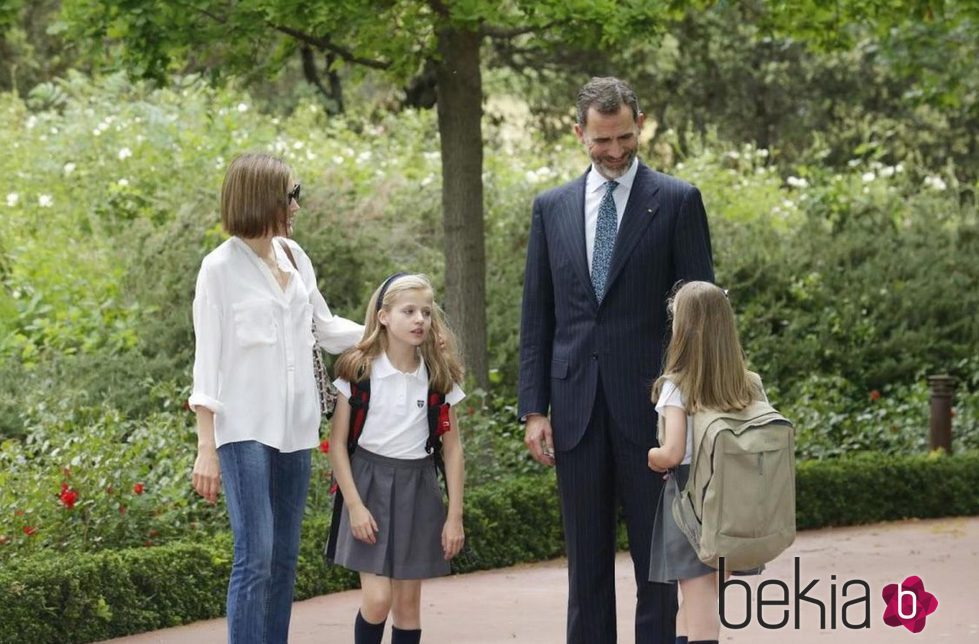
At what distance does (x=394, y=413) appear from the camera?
4820 mm

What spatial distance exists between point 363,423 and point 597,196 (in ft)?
3.39

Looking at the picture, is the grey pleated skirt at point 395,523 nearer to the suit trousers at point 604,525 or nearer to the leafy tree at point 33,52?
the suit trousers at point 604,525

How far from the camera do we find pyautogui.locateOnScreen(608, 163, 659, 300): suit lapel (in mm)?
4609

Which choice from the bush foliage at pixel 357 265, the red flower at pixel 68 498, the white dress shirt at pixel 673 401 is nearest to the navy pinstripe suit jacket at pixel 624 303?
the white dress shirt at pixel 673 401

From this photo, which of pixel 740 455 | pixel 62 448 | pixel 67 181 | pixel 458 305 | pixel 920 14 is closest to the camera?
pixel 740 455

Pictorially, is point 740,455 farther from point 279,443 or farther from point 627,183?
point 279,443

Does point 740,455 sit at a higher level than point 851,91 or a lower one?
lower

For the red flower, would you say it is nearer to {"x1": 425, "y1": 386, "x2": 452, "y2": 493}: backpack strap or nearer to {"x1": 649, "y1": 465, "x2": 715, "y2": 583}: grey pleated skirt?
{"x1": 425, "y1": 386, "x2": 452, "y2": 493}: backpack strap

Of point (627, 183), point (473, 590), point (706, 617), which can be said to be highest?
point (627, 183)

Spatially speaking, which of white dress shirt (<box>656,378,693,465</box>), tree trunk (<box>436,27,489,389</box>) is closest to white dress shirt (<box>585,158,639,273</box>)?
white dress shirt (<box>656,378,693,465</box>)

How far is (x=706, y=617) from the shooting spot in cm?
451

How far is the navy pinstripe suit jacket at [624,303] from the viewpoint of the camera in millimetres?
4613

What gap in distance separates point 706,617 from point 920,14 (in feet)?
22.4

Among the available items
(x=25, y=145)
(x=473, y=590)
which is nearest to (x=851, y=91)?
(x=25, y=145)
